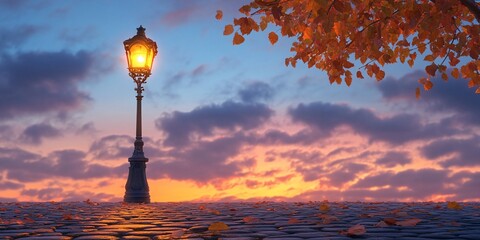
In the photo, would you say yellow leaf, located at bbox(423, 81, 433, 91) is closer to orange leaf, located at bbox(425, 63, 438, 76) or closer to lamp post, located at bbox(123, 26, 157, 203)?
orange leaf, located at bbox(425, 63, 438, 76)

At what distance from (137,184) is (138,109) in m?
1.96

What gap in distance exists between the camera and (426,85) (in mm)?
10375

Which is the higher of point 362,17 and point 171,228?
point 362,17

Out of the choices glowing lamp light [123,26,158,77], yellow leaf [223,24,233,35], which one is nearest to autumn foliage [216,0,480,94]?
yellow leaf [223,24,233,35]

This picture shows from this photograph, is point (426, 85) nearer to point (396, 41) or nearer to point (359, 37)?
point (396, 41)

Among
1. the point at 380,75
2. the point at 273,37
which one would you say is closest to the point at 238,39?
the point at 273,37

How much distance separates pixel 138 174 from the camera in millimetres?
14953

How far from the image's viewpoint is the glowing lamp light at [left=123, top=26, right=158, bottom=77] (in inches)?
592

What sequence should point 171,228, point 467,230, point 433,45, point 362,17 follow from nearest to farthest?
1. point 467,230
2. point 171,228
3. point 362,17
4. point 433,45

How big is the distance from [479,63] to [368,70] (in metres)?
2.36

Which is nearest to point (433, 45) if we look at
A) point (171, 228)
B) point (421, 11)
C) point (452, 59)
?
point (452, 59)

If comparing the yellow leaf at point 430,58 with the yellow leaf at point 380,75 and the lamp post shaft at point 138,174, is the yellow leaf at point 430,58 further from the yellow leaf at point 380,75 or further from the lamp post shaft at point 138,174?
the lamp post shaft at point 138,174

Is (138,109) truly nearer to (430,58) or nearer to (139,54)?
(139,54)

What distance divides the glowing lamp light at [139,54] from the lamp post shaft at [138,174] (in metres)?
0.43
